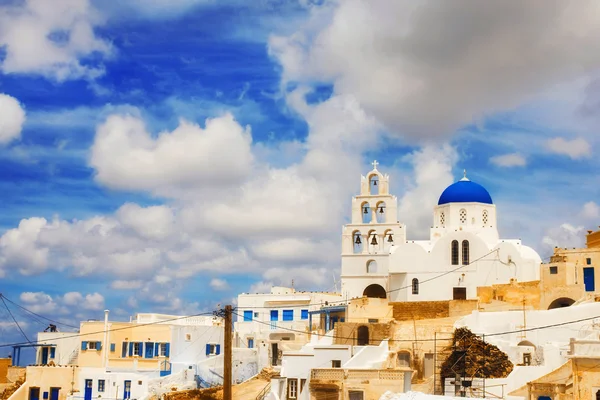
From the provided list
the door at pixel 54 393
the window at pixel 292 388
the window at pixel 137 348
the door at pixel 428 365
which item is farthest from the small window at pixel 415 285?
the door at pixel 54 393

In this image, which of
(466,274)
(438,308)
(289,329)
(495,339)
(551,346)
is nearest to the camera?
(551,346)

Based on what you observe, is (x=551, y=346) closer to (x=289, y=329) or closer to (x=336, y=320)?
(x=336, y=320)

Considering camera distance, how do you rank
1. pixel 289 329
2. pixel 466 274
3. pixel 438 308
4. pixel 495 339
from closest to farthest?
pixel 495 339
pixel 438 308
pixel 466 274
pixel 289 329

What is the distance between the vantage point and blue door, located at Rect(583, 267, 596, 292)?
1815 inches

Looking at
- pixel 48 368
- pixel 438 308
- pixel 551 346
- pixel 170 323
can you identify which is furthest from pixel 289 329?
pixel 551 346

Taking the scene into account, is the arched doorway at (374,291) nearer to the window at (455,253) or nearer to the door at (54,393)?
the window at (455,253)

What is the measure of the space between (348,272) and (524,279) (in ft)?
39.4

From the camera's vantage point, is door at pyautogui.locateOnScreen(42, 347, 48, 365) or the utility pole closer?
the utility pole

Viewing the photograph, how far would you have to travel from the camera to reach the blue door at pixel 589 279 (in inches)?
1815

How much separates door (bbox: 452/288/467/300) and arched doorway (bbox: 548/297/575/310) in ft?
22.4

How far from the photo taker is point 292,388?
136 ft

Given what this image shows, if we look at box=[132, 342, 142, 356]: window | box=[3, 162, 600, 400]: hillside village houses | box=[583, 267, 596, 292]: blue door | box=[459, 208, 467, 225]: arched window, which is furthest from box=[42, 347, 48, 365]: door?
box=[583, 267, 596, 292]: blue door

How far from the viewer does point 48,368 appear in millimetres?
48219

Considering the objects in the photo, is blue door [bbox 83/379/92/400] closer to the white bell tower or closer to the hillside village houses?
the hillside village houses
